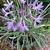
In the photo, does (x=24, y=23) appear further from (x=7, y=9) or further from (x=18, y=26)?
(x=7, y=9)

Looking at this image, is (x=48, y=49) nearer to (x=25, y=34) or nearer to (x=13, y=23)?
(x=25, y=34)

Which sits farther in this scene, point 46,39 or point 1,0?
point 1,0

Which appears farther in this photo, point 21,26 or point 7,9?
point 7,9

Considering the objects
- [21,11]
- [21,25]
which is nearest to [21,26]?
[21,25]

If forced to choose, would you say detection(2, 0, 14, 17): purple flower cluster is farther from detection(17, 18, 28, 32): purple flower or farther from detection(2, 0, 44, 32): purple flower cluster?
detection(17, 18, 28, 32): purple flower

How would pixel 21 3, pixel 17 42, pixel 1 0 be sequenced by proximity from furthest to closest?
pixel 1 0 < pixel 21 3 < pixel 17 42

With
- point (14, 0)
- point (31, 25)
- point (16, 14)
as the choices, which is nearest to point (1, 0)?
point (14, 0)

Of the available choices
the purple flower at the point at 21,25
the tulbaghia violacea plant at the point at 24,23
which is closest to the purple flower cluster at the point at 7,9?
the tulbaghia violacea plant at the point at 24,23

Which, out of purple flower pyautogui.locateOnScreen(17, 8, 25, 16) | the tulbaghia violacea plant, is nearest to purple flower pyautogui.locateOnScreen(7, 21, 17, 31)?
the tulbaghia violacea plant

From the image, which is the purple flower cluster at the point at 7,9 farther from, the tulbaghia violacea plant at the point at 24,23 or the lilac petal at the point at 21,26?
the lilac petal at the point at 21,26

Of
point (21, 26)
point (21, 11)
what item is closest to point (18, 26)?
point (21, 26)

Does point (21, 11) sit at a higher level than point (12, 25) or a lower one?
higher
